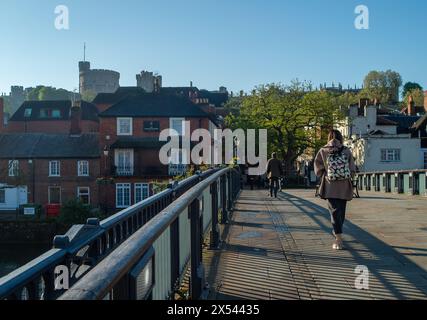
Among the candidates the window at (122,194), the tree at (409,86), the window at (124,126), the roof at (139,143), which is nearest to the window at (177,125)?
the roof at (139,143)

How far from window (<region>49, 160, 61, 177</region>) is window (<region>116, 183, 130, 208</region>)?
6910mm

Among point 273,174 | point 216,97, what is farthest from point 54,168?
point 216,97

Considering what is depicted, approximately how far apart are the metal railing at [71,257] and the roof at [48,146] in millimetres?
55882

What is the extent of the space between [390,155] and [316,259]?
53.8 m

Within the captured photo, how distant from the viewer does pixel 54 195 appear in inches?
2392

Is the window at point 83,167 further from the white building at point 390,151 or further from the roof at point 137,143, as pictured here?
the white building at point 390,151

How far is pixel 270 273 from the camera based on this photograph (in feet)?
22.4

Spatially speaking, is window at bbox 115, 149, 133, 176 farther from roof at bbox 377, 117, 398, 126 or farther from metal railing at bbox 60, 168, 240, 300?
metal railing at bbox 60, 168, 240, 300

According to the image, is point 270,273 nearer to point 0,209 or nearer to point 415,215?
point 415,215

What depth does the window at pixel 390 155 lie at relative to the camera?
194 ft

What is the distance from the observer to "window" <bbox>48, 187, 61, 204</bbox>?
6041 centimetres

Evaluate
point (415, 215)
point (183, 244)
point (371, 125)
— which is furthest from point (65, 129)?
point (183, 244)

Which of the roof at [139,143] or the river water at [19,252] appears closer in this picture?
the river water at [19,252]

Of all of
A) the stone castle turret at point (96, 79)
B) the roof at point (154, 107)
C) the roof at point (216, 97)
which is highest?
the stone castle turret at point (96, 79)
